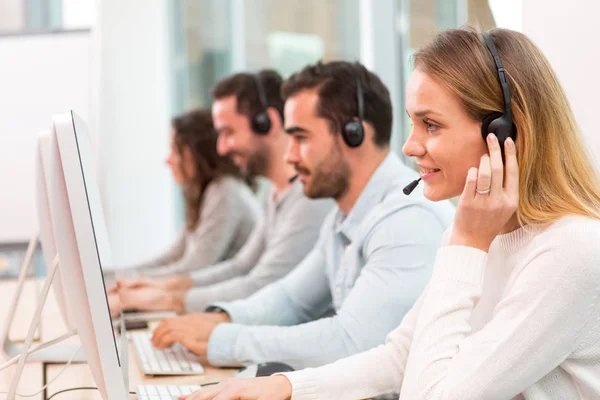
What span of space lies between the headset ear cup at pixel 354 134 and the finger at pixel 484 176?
77cm

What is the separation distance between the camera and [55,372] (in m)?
1.60

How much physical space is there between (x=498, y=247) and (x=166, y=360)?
2.44 ft

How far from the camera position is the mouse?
1464 mm

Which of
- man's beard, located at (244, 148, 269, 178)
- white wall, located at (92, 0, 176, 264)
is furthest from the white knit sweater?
white wall, located at (92, 0, 176, 264)

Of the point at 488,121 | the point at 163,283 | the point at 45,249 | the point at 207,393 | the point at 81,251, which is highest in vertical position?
the point at 488,121

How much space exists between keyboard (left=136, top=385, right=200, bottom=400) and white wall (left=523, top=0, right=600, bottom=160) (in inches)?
32.0

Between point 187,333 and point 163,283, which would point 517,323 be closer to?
point 187,333

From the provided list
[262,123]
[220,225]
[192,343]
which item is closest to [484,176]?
[192,343]

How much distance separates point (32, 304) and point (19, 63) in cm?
161

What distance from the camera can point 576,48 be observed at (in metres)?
1.46

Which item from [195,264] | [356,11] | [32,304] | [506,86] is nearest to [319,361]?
[506,86]

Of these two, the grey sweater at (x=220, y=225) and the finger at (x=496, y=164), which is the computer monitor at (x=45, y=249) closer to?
the finger at (x=496, y=164)

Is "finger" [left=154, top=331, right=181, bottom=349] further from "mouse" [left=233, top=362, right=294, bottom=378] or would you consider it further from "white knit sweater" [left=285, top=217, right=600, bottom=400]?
"white knit sweater" [left=285, top=217, right=600, bottom=400]

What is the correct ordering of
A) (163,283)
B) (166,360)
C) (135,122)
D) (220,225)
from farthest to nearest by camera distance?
(135,122)
(220,225)
(163,283)
(166,360)
